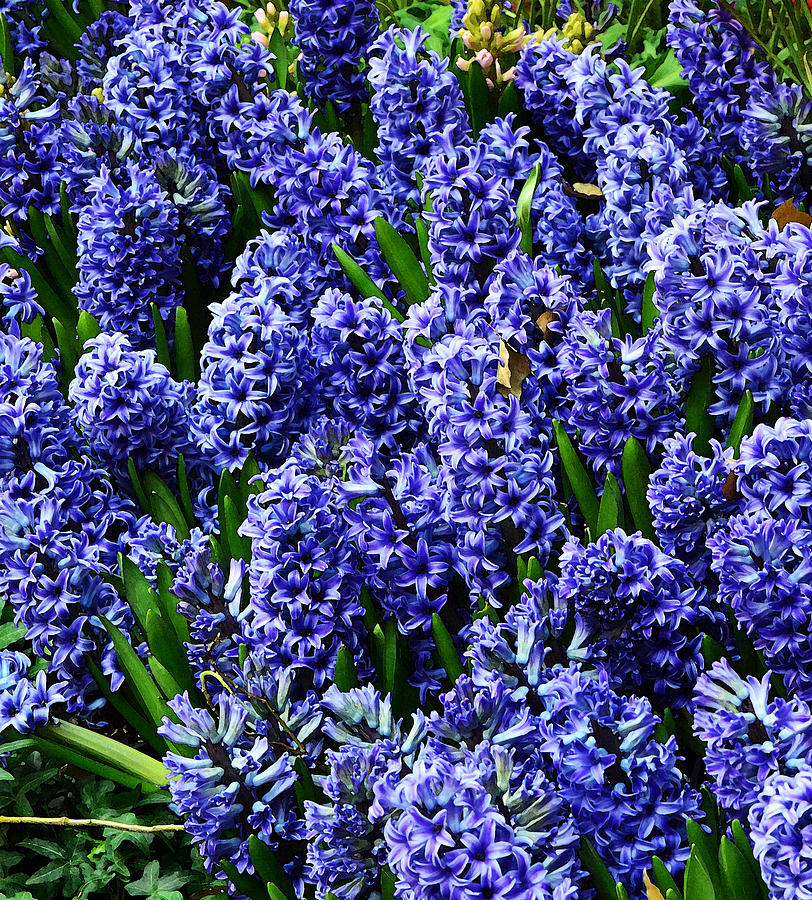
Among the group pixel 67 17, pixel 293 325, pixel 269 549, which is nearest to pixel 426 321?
pixel 293 325

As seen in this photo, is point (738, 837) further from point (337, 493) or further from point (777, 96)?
point (777, 96)

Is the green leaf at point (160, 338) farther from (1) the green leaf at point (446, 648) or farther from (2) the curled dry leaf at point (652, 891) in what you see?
(2) the curled dry leaf at point (652, 891)

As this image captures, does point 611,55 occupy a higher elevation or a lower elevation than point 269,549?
higher

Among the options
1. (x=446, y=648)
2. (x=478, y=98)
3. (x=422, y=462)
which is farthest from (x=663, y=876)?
(x=478, y=98)

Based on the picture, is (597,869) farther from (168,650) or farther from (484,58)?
(484,58)

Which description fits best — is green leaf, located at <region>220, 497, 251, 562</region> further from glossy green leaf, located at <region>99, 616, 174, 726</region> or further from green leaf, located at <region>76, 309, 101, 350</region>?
green leaf, located at <region>76, 309, 101, 350</region>

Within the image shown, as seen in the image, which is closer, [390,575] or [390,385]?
[390,575]

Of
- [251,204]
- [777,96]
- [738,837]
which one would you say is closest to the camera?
[738,837]
